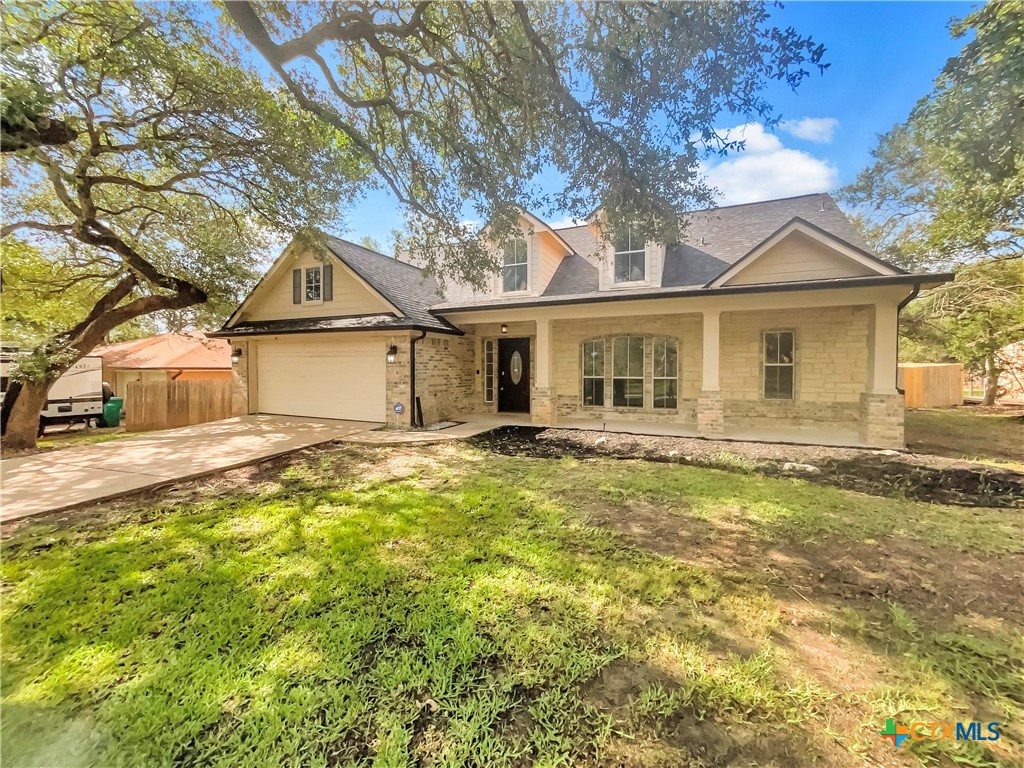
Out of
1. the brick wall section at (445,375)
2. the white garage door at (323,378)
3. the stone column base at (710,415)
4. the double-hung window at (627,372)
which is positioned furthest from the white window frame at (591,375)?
the white garage door at (323,378)

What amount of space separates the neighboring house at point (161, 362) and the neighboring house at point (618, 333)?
10195 mm

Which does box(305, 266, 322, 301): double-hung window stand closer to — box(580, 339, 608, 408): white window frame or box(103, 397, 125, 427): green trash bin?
box(580, 339, 608, 408): white window frame

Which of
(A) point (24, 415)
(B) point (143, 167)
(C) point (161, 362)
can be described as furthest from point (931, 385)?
(C) point (161, 362)

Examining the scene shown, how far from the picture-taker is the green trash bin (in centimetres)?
1538

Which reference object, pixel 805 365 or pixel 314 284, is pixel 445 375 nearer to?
pixel 314 284

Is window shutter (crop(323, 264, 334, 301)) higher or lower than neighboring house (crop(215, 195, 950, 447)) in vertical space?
higher

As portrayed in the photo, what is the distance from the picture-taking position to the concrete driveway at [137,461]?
538 cm

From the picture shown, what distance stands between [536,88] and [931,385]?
21.1 metres

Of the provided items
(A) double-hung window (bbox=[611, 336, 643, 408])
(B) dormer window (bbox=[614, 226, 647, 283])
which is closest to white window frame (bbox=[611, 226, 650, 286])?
(B) dormer window (bbox=[614, 226, 647, 283])

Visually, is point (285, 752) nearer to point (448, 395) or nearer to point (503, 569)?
point (503, 569)

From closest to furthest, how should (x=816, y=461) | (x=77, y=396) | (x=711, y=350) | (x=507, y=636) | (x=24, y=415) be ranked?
(x=507, y=636)
(x=816, y=461)
(x=24, y=415)
(x=711, y=350)
(x=77, y=396)

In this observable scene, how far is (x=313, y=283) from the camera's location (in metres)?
12.8

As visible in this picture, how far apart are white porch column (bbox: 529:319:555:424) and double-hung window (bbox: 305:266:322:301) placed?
702cm

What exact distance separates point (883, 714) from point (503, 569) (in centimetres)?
246
